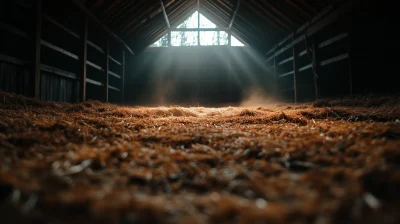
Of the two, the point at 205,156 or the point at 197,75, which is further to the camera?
the point at 197,75

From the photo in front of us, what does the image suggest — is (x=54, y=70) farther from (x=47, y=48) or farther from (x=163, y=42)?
(x=163, y=42)

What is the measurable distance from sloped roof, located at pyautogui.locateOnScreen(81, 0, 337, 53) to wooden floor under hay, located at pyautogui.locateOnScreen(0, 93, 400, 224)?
522cm

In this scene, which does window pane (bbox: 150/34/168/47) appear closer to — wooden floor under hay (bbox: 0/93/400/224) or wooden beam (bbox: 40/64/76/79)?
wooden beam (bbox: 40/64/76/79)

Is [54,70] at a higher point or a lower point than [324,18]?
lower

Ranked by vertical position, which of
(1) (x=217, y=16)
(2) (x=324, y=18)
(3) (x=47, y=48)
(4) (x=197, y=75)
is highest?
(1) (x=217, y=16)

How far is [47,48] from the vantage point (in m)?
6.33

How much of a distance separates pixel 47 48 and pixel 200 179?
6739mm

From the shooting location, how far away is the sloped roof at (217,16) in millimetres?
6611

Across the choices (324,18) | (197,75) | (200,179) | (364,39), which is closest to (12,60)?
(200,179)

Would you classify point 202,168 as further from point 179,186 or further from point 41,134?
point 41,134

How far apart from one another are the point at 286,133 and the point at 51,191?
1.93m

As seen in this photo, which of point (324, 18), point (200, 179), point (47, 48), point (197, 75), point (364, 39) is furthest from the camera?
point (197, 75)

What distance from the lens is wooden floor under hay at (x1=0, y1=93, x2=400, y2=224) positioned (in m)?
0.85

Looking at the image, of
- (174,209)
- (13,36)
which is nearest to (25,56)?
(13,36)
